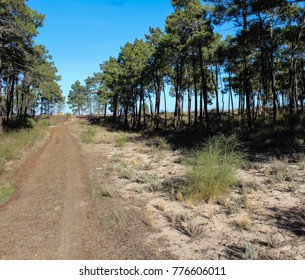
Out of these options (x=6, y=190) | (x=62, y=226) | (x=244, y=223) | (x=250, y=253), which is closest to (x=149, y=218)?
(x=62, y=226)

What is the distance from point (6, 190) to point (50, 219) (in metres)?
3.82

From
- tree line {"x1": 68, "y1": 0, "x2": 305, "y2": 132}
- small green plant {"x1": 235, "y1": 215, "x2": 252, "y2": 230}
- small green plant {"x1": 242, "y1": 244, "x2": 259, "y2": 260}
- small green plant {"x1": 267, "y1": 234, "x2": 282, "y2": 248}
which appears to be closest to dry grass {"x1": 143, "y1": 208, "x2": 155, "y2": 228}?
small green plant {"x1": 235, "y1": 215, "x2": 252, "y2": 230}

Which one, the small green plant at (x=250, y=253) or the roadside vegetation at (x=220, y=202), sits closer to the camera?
the small green plant at (x=250, y=253)

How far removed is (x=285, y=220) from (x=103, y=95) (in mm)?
42017

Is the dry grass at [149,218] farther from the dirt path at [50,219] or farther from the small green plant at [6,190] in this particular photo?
the small green plant at [6,190]

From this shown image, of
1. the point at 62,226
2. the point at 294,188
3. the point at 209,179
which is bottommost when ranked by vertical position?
the point at 62,226

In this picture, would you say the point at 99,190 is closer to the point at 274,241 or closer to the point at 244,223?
the point at 244,223

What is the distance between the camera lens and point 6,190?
9906 millimetres

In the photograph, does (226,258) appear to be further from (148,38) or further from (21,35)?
(148,38)

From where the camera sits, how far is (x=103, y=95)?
45750 millimetres

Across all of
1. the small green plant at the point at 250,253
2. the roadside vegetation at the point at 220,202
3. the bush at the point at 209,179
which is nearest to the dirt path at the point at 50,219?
the roadside vegetation at the point at 220,202

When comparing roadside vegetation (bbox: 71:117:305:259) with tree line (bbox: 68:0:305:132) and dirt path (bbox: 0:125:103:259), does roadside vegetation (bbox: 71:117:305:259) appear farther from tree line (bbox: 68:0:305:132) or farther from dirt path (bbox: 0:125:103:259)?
tree line (bbox: 68:0:305:132)

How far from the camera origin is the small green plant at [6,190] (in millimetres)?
9059

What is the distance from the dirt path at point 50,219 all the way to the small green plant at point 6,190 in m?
0.26
